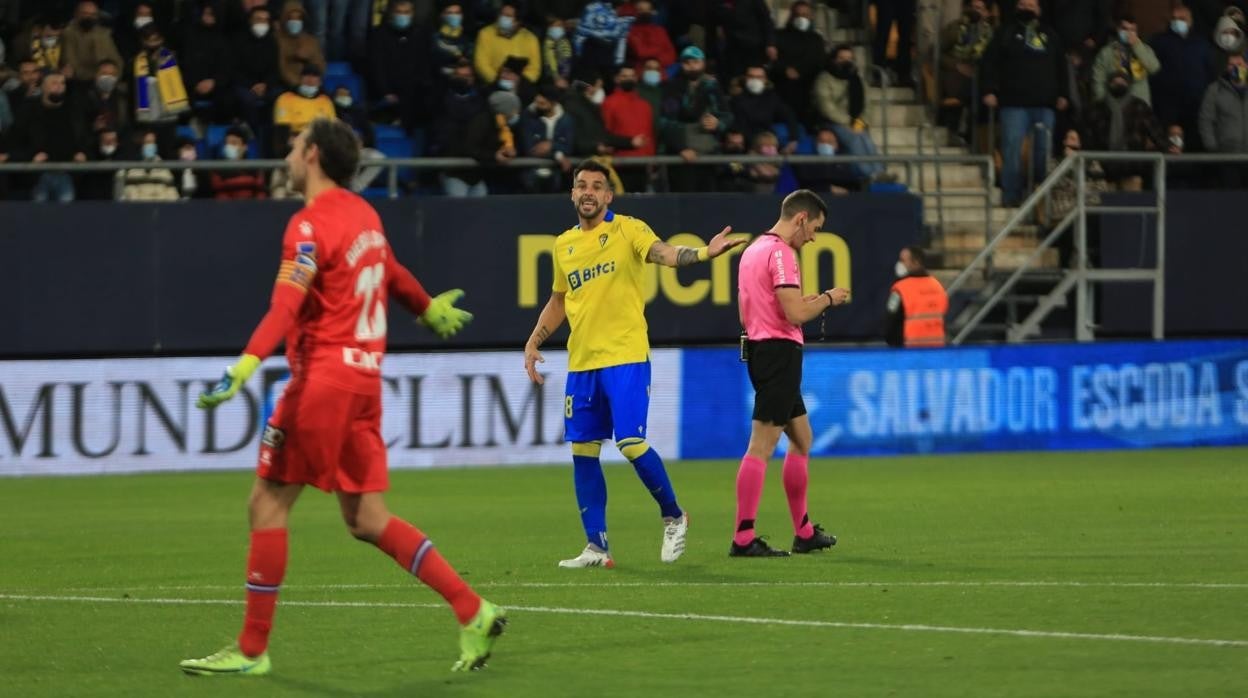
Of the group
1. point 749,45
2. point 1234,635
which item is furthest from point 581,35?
point 1234,635

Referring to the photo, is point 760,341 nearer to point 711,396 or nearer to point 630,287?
point 630,287

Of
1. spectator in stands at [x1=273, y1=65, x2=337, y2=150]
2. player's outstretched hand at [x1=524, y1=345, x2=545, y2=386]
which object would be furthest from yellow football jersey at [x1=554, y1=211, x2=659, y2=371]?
spectator in stands at [x1=273, y1=65, x2=337, y2=150]

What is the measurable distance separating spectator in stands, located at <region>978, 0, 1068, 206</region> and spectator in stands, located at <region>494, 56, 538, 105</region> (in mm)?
5544

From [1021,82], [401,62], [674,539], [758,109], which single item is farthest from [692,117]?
[674,539]

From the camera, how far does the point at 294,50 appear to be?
23.0 meters

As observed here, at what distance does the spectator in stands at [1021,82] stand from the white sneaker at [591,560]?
14.2 meters

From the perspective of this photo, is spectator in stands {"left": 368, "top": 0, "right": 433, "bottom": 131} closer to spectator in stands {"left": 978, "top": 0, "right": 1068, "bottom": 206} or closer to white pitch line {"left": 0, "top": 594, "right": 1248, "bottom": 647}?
spectator in stands {"left": 978, "top": 0, "right": 1068, "bottom": 206}

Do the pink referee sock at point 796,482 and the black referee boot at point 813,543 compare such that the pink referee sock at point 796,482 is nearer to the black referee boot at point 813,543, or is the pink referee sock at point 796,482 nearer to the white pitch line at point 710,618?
the black referee boot at point 813,543

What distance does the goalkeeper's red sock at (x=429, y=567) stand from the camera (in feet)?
27.1

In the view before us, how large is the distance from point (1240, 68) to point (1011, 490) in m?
9.89

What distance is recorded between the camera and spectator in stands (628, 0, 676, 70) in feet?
80.5

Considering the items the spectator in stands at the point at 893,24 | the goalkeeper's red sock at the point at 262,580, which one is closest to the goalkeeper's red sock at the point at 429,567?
the goalkeeper's red sock at the point at 262,580

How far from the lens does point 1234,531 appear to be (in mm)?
13766

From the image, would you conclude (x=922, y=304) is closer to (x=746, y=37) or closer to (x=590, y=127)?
(x=590, y=127)
